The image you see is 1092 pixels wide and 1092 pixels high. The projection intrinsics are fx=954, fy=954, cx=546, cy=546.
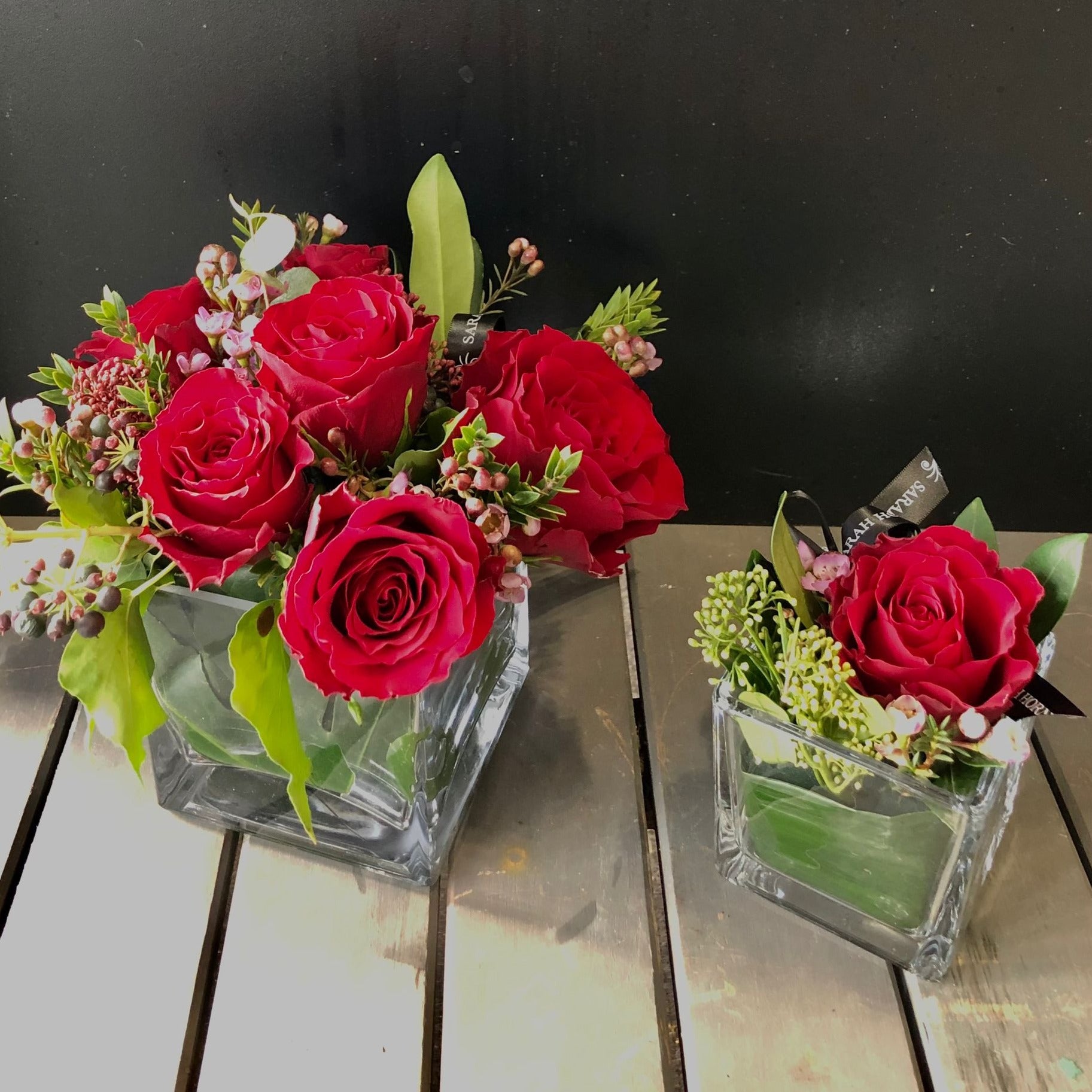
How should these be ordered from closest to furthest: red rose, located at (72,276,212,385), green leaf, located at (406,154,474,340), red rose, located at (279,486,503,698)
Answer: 1. red rose, located at (279,486,503,698)
2. red rose, located at (72,276,212,385)
3. green leaf, located at (406,154,474,340)

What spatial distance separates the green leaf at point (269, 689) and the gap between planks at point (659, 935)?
23cm

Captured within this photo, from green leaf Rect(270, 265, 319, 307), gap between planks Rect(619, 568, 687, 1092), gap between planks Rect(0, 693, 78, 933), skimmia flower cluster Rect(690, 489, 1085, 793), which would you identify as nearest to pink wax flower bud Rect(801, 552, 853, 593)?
skimmia flower cluster Rect(690, 489, 1085, 793)

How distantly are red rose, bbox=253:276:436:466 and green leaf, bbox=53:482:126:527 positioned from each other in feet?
0.32

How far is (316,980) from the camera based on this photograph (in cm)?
55

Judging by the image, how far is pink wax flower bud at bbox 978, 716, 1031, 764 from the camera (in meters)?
0.44

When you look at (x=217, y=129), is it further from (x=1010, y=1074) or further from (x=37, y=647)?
(x=1010, y=1074)

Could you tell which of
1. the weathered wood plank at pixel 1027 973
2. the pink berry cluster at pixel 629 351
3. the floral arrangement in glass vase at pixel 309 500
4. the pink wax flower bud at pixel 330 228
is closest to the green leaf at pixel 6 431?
the floral arrangement in glass vase at pixel 309 500

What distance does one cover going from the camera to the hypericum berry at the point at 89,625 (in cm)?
40

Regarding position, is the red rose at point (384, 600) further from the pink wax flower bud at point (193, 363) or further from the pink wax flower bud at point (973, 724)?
the pink wax flower bud at point (973, 724)

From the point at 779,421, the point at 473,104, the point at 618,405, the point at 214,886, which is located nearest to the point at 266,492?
the point at 618,405

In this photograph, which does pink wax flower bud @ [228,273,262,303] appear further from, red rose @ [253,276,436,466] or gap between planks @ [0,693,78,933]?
gap between planks @ [0,693,78,933]

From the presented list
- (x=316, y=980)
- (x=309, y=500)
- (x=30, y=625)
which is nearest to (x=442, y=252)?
(x=309, y=500)

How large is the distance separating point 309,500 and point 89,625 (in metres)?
0.11

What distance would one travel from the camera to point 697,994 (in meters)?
0.55
